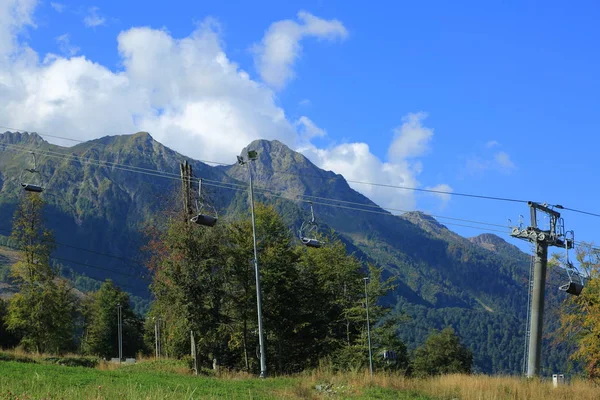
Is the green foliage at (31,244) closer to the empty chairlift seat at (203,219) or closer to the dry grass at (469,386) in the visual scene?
the empty chairlift seat at (203,219)

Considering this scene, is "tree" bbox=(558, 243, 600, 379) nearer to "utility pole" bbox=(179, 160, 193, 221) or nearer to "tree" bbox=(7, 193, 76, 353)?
"utility pole" bbox=(179, 160, 193, 221)

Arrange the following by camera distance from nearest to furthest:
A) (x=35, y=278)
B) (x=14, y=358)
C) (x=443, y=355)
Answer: (x=14, y=358), (x=35, y=278), (x=443, y=355)

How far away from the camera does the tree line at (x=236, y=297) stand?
36.2 m

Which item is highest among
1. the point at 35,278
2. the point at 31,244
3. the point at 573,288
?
the point at 31,244

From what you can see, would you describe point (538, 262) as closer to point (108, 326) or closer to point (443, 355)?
point (108, 326)

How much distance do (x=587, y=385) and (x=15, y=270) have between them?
37.3m

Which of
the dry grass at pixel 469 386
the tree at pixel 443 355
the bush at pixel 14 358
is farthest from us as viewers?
the tree at pixel 443 355

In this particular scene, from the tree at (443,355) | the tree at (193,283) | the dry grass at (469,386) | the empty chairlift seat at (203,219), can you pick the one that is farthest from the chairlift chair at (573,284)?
the tree at (443,355)

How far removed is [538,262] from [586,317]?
60.8 ft

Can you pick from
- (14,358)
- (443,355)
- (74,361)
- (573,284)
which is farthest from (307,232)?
(443,355)

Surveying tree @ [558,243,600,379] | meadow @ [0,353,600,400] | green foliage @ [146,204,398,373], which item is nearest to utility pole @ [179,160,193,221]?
green foliage @ [146,204,398,373]

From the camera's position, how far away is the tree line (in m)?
36.2

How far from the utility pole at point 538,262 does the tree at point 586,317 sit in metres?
15.8

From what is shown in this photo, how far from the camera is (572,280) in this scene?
29484 mm
